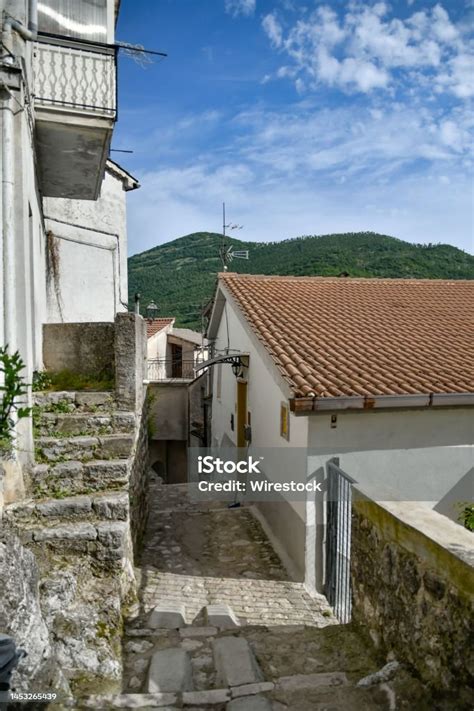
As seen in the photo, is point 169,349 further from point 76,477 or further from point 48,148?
point 76,477

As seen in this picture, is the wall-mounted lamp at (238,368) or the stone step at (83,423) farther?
the wall-mounted lamp at (238,368)

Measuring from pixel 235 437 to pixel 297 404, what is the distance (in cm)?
551

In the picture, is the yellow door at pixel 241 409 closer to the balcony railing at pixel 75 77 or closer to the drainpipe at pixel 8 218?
the balcony railing at pixel 75 77

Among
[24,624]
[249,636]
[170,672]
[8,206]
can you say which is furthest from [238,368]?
[24,624]

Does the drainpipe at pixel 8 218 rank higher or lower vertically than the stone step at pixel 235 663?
higher

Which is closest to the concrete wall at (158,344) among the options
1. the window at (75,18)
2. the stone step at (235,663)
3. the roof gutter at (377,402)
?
the window at (75,18)

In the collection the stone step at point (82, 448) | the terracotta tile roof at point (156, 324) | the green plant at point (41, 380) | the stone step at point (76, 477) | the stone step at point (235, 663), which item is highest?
the terracotta tile roof at point (156, 324)

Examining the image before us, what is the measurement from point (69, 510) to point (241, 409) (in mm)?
6169

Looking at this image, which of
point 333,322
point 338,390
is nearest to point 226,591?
point 338,390

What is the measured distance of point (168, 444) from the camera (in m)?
19.2

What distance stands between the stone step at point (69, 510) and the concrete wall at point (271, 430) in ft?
8.37

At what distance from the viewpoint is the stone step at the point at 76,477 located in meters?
4.80

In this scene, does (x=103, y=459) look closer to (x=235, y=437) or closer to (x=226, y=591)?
(x=226, y=591)

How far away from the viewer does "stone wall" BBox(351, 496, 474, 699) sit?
7.91 feet
